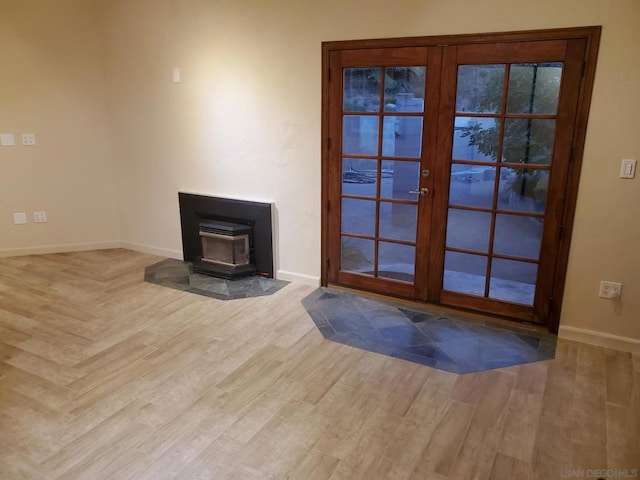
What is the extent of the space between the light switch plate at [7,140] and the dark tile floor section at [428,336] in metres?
3.54

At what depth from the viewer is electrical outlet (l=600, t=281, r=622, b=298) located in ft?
10.7

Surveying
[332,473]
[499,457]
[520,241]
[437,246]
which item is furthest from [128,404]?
[520,241]

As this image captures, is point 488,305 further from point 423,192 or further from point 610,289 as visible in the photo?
point 423,192

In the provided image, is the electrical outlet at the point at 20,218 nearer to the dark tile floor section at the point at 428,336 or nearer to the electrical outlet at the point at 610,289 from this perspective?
the dark tile floor section at the point at 428,336

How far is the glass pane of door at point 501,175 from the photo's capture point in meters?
3.26

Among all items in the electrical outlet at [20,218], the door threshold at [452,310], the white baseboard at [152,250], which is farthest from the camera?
the white baseboard at [152,250]

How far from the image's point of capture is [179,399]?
109 inches

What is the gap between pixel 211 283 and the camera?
4.49 meters

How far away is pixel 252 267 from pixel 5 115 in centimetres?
299

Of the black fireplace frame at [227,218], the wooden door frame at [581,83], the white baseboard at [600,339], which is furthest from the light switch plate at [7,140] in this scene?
the white baseboard at [600,339]

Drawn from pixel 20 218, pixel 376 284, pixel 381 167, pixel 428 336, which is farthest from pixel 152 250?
pixel 428 336

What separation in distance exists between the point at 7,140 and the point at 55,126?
0.47m

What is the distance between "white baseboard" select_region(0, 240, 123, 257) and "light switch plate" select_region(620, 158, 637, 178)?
499 centimetres

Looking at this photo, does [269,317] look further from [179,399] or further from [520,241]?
[520,241]
